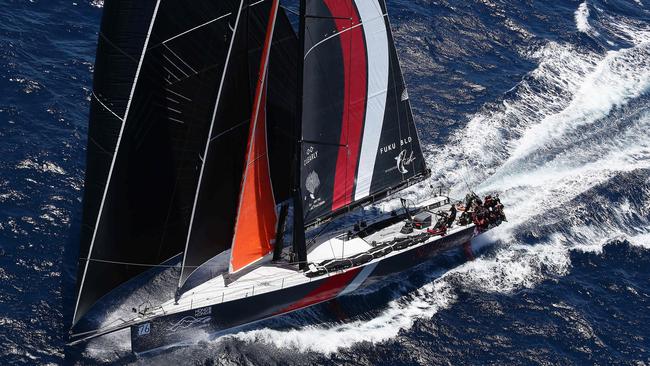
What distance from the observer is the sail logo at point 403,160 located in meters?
39.2

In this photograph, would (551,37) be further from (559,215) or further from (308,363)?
(308,363)

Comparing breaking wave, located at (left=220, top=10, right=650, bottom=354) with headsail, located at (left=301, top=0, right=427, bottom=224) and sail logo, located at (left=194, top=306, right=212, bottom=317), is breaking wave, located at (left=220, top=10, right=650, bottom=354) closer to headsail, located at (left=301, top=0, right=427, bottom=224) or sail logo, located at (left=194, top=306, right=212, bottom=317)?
sail logo, located at (left=194, top=306, right=212, bottom=317)

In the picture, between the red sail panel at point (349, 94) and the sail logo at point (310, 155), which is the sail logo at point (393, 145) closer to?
the red sail panel at point (349, 94)

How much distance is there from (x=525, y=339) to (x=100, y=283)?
18550mm

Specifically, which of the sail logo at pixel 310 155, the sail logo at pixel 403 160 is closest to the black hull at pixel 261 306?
the sail logo at pixel 403 160

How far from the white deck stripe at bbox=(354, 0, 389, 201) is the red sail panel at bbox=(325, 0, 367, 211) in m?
0.31

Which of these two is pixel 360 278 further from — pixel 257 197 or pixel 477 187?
pixel 477 187

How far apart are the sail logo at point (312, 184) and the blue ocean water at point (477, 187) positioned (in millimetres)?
5880

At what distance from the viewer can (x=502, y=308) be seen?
39.4 meters

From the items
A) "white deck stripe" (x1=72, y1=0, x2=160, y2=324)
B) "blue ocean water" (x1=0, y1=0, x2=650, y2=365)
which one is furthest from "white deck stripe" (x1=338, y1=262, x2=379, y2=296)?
"white deck stripe" (x1=72, y1=0, x2=160, y2=324)

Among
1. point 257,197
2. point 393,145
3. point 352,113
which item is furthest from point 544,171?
point 257,197

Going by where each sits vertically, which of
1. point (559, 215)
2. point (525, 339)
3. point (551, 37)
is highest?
point (551, 37)

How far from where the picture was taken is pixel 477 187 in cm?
4612

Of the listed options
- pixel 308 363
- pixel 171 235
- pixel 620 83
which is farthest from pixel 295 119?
pixel 620 83
